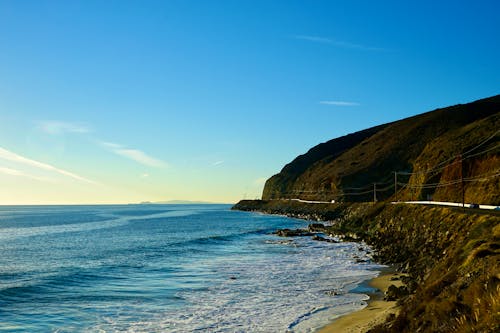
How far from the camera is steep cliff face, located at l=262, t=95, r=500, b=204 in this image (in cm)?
5066

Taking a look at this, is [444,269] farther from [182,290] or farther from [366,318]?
[182,290]

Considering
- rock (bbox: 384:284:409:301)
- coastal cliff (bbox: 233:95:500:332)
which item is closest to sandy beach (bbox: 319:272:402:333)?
rock (bbox: 384:284:409:301)

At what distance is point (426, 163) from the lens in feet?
230

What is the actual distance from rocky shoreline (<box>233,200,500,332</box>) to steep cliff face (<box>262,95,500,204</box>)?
677cm

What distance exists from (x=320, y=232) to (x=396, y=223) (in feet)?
65.5

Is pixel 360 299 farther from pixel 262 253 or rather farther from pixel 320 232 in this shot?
pixel 320 232

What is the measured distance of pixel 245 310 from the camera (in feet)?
65.0

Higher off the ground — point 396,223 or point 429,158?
point 429,158

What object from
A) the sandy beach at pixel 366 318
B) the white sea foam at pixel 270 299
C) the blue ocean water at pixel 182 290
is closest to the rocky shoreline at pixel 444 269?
the sandy beach at pixel 366 318

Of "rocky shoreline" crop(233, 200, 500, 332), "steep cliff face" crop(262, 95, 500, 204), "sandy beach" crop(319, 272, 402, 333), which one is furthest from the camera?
"steep cliff face" crop(262, 95, 500, 204)

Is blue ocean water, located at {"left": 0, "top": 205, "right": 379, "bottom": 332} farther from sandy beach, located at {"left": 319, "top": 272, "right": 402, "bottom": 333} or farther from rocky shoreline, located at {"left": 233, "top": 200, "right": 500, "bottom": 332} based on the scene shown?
rocky shoreline, located at {"left": 233, "top": 200, "right": 500, "bottom": 332}

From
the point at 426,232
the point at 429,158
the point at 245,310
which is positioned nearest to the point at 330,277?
the point at 245,310

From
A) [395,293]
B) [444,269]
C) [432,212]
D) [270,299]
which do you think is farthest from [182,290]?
[432,212]

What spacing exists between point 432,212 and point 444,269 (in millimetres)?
25296
